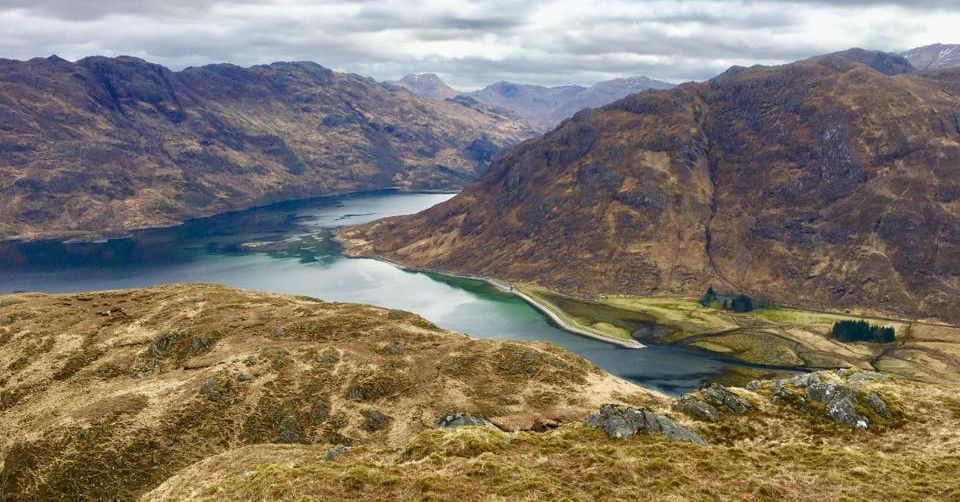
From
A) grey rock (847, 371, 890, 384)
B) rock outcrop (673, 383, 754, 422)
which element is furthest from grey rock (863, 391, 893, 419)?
rock outcrop (673, 383, 754, 422)

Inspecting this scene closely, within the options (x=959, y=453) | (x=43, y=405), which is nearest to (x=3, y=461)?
(x=43, y=405)

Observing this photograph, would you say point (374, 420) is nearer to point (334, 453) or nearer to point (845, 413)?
point (334, 453)

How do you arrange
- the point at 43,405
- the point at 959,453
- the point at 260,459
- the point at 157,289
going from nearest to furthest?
1. the point at 959,453
2. the point at 260,459
3. the point at 43,405
4. the point at 157,289

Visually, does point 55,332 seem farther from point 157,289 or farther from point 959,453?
point 959,453

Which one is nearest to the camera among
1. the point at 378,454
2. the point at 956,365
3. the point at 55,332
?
the point at 378,454

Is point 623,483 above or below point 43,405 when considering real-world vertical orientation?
above

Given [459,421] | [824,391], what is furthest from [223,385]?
[824,391]
